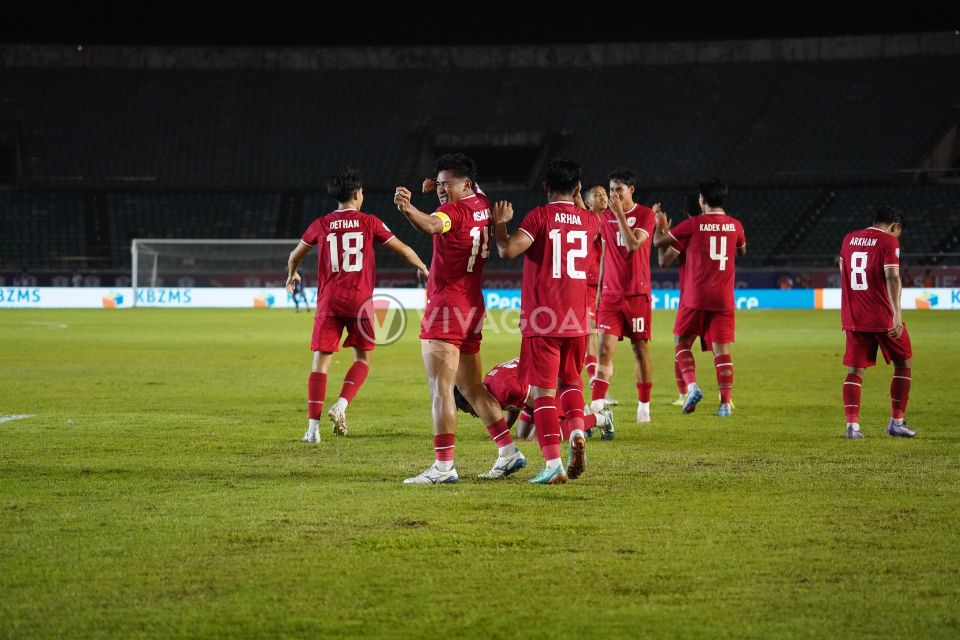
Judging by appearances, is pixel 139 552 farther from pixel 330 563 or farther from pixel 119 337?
pixel 119 337

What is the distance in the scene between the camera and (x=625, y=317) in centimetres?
1130

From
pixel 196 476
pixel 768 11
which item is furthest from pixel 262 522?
pixel 768 11

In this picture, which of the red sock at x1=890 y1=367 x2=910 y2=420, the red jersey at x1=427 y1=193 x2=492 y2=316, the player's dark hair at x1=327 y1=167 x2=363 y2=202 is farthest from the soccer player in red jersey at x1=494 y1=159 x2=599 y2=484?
the red sock at x1=890 y1=367 x2=910 y2=420

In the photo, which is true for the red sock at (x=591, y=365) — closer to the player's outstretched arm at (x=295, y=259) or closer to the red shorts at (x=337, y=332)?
the red shorts at (x=337, y=332)

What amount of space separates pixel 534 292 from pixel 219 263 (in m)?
37.6

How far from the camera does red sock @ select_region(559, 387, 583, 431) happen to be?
761cm

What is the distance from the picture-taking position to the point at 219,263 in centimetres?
4378

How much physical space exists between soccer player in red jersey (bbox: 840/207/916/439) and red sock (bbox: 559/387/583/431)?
326 cm

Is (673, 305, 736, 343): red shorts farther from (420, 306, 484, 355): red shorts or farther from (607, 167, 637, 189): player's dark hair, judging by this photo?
(420, 306, 484, 355): red shorts

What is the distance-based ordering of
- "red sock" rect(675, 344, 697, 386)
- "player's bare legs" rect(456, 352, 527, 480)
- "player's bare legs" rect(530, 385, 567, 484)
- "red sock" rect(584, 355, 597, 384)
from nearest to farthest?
"player's bare legs" rect(530, 385, 567, 484) → "player's bare legs" rect(456, 352, 527, 480) → "red sock" rect(584, 355, 597, 384) → "red sock" rect(675, 344, 697, 386)

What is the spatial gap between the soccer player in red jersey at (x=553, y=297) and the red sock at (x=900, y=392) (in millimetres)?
3764

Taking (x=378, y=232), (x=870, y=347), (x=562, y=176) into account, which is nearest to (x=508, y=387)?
(x=378, y=232)

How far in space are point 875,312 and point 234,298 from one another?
36.0 metres

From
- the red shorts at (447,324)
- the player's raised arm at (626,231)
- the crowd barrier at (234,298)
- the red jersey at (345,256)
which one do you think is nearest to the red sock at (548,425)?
the red shorts at (447,324)
